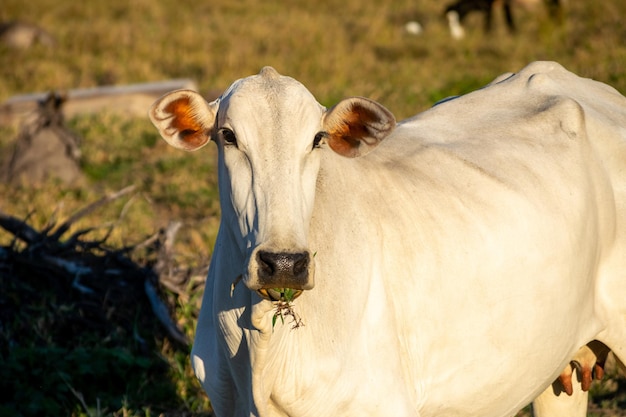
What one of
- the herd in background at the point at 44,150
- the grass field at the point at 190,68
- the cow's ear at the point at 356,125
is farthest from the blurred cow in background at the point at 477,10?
the cow's ear at the point at 356,125

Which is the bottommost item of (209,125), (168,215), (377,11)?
(168,215)

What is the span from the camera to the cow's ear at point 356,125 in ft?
11.2

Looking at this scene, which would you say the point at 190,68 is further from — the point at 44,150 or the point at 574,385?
the point at 574,385

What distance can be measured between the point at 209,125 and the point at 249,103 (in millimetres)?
247

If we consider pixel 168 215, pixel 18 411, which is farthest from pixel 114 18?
pixel 18 411

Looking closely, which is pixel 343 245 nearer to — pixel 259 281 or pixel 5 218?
pixel 259 281

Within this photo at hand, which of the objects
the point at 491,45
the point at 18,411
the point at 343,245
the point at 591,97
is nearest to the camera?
the point at 343,245

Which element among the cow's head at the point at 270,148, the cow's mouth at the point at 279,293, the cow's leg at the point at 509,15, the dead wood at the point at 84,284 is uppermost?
the cow's leg at the point at 509,15

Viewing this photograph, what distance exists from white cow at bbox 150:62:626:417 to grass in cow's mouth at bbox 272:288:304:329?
0.10ft

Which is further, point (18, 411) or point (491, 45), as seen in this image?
point (491, 45)

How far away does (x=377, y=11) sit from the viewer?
18.3m

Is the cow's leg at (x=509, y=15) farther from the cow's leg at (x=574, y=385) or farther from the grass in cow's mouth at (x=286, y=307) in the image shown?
the grass in cow's mouth at (x=286, y=307)

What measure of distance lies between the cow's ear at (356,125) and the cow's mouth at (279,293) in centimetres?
60

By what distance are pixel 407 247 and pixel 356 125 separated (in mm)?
526
